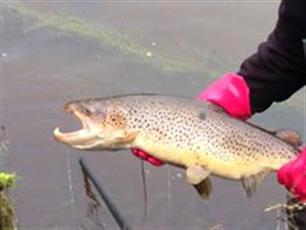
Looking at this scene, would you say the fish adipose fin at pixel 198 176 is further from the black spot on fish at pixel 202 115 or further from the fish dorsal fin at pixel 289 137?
the fish dorsal fin at pixel 289 137

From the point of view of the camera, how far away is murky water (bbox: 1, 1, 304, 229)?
6484 mm

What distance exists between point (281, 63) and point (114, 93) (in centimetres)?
510

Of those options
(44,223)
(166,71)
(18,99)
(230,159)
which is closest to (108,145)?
(230,159)

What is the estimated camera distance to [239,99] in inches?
134

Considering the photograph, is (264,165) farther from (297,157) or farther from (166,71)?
(166,71)

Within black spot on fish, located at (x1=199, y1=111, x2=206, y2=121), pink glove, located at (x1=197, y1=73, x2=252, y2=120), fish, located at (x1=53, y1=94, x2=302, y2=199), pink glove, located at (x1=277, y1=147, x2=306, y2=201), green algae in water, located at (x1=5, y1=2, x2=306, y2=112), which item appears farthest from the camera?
green algae in water, located at (x1=5, y1=2, x2=306, y2=112)

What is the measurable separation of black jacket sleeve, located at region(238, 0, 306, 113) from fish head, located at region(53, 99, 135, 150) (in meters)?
0.59

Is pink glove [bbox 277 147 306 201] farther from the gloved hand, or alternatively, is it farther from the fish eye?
the fish eye

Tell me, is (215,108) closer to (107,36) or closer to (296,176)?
(296,176)

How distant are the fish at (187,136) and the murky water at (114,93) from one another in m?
1.07

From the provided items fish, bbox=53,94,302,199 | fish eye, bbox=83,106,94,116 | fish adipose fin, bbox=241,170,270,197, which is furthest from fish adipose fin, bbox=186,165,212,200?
fish eye, bbox=83,106,94,116

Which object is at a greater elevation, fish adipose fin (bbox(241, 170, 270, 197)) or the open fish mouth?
the open fish mouth

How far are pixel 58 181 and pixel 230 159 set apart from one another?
3.77 m

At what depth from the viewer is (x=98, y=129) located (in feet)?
10.2
